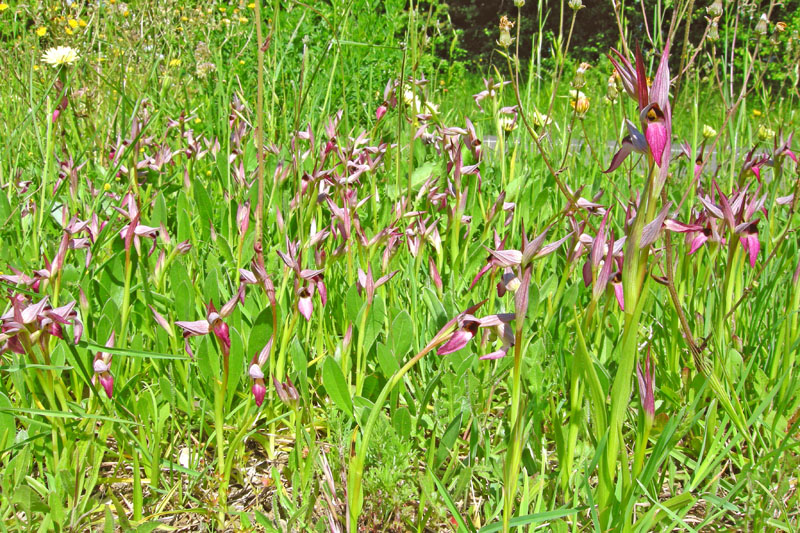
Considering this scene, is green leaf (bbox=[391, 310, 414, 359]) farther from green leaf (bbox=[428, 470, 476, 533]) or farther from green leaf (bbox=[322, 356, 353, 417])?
green leaf (bbox=[428, 470, 476, 533])

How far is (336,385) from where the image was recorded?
116 centimetres

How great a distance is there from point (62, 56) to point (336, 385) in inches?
71.9

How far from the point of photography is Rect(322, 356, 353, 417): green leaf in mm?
1142

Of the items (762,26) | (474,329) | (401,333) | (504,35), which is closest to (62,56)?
A: (504,35)

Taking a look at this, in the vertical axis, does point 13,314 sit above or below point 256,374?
above

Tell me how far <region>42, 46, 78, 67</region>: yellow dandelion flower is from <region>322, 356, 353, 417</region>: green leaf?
1.60m

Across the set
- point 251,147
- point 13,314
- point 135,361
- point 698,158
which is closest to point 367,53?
point 251,147

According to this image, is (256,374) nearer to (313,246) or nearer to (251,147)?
(313,246)

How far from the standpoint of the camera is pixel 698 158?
1.80 metres

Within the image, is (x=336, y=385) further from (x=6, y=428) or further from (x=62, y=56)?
(x=62, y=56)

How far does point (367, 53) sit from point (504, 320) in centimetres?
295

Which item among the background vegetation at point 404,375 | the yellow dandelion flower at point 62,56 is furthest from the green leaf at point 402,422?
the yellow dandelion flower at point 62,56

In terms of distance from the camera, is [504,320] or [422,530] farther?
[422,530]

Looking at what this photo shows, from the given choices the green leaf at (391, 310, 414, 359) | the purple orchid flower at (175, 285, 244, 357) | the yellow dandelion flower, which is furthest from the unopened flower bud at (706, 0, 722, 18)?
the yellow dandelion flower
